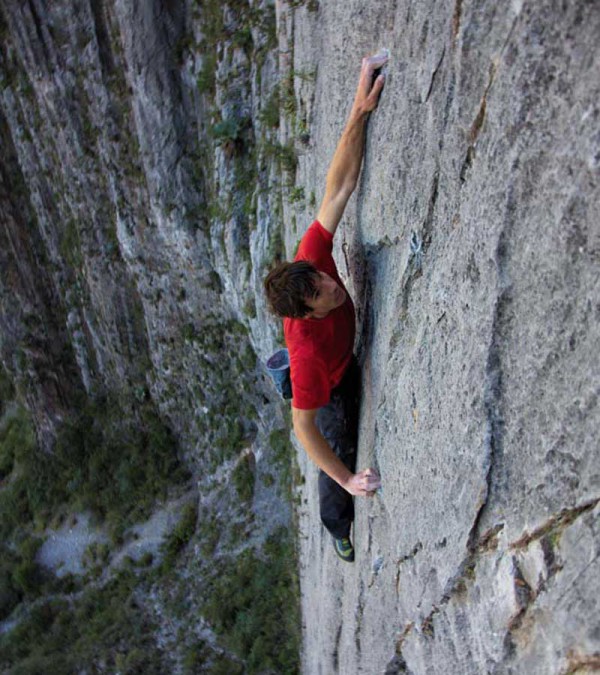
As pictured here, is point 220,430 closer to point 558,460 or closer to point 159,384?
point 159,384

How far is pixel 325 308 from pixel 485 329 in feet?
5.15

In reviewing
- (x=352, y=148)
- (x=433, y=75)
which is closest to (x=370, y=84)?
(x=352, y=148)

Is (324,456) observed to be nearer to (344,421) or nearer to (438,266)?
(344,421)

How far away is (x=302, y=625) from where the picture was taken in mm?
10016

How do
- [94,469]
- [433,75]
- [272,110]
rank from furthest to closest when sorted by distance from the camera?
[94,469] → [272,110] → [433,75]

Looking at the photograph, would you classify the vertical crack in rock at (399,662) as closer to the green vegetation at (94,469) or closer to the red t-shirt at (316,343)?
the red t-shirt at (316,343)

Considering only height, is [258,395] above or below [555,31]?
below

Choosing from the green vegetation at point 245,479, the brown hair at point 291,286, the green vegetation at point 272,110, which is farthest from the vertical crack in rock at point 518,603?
the green vegetation at point 245,479

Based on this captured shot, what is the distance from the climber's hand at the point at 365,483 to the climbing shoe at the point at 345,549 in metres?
1.36

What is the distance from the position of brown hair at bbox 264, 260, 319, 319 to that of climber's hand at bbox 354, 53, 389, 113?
1128mm

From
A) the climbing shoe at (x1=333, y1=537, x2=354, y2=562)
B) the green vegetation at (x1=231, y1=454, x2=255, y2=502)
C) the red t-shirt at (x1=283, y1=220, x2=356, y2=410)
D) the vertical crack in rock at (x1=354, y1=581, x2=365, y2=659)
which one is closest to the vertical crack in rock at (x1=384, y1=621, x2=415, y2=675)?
the vertical crack in rock at (x1=354, y1=581, x2=365, y2=659)

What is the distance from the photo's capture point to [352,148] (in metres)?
4.08

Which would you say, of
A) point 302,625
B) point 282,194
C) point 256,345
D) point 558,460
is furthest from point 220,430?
point 558,460

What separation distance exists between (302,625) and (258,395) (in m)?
4.33
